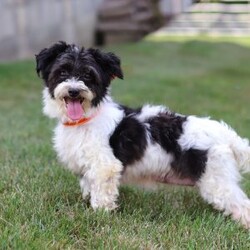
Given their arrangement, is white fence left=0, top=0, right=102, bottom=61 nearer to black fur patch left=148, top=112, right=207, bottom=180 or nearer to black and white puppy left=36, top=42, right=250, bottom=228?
black and white puppy left=36, top=42, right=250, bottom=228

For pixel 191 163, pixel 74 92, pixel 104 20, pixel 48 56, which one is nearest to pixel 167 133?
pixel 191 163

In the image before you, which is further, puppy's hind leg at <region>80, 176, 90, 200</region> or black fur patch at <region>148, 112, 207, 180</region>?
puppy's hind leg at <region>80, 176, 90, 200</region>

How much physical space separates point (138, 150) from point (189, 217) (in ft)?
2.25

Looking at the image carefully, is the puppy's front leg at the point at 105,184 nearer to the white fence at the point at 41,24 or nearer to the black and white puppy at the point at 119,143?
the black and white puppy at the point at 119,143

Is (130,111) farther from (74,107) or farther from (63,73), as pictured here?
(63,73)

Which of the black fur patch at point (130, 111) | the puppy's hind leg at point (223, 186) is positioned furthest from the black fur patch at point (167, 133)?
the puppy's hind leg at point (223, 186)

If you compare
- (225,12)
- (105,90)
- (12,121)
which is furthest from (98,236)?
(225,12)

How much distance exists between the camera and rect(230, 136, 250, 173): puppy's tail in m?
5.23

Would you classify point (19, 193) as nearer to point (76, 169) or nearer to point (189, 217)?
point (76, 169)

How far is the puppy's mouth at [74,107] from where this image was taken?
492 centimetres

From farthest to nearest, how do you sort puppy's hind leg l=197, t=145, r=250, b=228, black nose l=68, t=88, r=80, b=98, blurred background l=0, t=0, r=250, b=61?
blurred background l=0, t=0, r=250, b=61
puppy's hind leg l=197, t=145, r=250, b=228
black nose l=68, t=88, r=80, b=98

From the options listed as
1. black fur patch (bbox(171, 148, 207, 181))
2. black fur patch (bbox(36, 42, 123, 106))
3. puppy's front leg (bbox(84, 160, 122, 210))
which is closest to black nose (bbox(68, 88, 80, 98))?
black fur patch (bbox(36, 42, 123, 106))

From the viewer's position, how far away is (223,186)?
499cm

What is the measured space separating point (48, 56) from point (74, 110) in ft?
1.59
